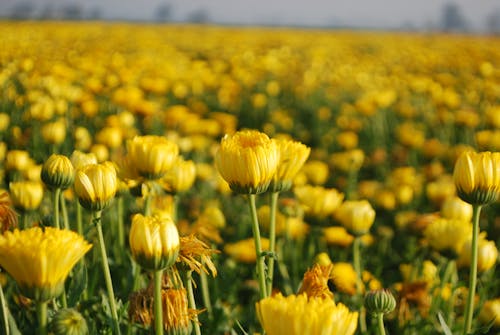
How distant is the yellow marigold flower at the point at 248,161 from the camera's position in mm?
1028

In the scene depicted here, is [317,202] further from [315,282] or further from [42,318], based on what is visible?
[42,318]

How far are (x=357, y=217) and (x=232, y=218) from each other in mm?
1145

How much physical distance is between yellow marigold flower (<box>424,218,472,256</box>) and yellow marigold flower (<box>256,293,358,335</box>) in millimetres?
1035

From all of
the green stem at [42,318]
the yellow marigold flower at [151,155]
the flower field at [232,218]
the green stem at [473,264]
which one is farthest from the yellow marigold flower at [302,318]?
the yellow marigold flower at [151,155]

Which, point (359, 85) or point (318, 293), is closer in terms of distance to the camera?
point (318, 293)

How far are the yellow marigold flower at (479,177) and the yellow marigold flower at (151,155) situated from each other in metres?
0.61

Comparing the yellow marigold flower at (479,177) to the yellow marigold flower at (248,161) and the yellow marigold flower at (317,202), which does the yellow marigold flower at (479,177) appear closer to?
the yellow marigold flower at (248,161)

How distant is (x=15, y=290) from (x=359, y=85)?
17.4 feet

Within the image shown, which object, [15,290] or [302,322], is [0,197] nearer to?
[15,290]

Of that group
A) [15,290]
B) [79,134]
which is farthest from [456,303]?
[79,134]

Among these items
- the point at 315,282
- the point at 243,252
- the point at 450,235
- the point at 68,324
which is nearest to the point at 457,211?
the point at 450,235

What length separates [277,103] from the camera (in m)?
6.07

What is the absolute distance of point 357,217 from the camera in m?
1.79

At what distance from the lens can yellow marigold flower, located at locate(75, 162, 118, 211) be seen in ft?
3.65
